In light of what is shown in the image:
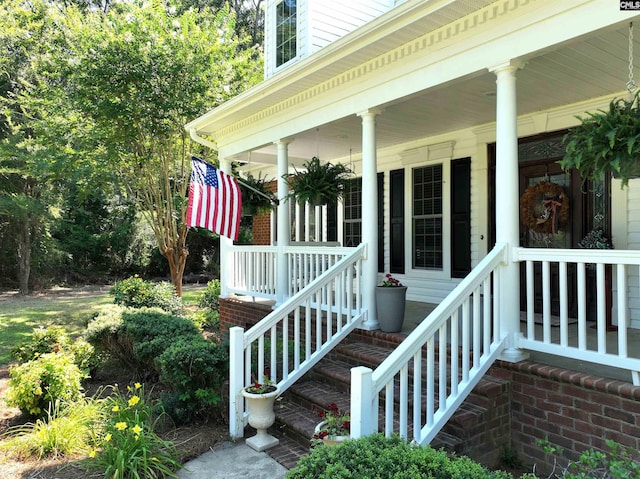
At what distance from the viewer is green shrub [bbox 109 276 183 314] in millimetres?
9052

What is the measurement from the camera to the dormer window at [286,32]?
25.7 feet

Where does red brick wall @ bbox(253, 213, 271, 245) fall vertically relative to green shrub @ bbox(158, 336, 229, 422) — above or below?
above

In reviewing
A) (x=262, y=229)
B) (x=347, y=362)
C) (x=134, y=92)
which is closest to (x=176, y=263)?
(x=262, y=229)

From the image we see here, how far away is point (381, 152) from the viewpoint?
321 inches

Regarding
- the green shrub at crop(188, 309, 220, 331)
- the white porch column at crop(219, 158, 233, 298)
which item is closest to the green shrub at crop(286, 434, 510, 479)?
the white porch column at crop(219, 158, 233, 298)

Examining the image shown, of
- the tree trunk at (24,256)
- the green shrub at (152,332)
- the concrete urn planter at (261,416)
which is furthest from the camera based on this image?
the tree trunk at (24,256)

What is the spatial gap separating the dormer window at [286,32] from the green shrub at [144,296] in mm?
5025

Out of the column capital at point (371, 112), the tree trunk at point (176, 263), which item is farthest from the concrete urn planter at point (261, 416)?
the tree trunk at point (176, 263)

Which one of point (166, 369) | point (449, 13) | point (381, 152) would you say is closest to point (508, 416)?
point (166, 369)

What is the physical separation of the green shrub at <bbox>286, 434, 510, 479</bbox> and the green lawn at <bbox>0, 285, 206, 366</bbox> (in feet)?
20.9

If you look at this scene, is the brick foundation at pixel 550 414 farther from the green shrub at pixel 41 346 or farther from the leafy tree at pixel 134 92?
the leafy tree at pixel 134 92

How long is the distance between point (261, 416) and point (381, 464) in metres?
1.89

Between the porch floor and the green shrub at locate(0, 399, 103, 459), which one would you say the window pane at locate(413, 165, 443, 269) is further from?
the green shrub at locate(0, 399, 103, 459)

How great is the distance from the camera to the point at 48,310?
12328mm
